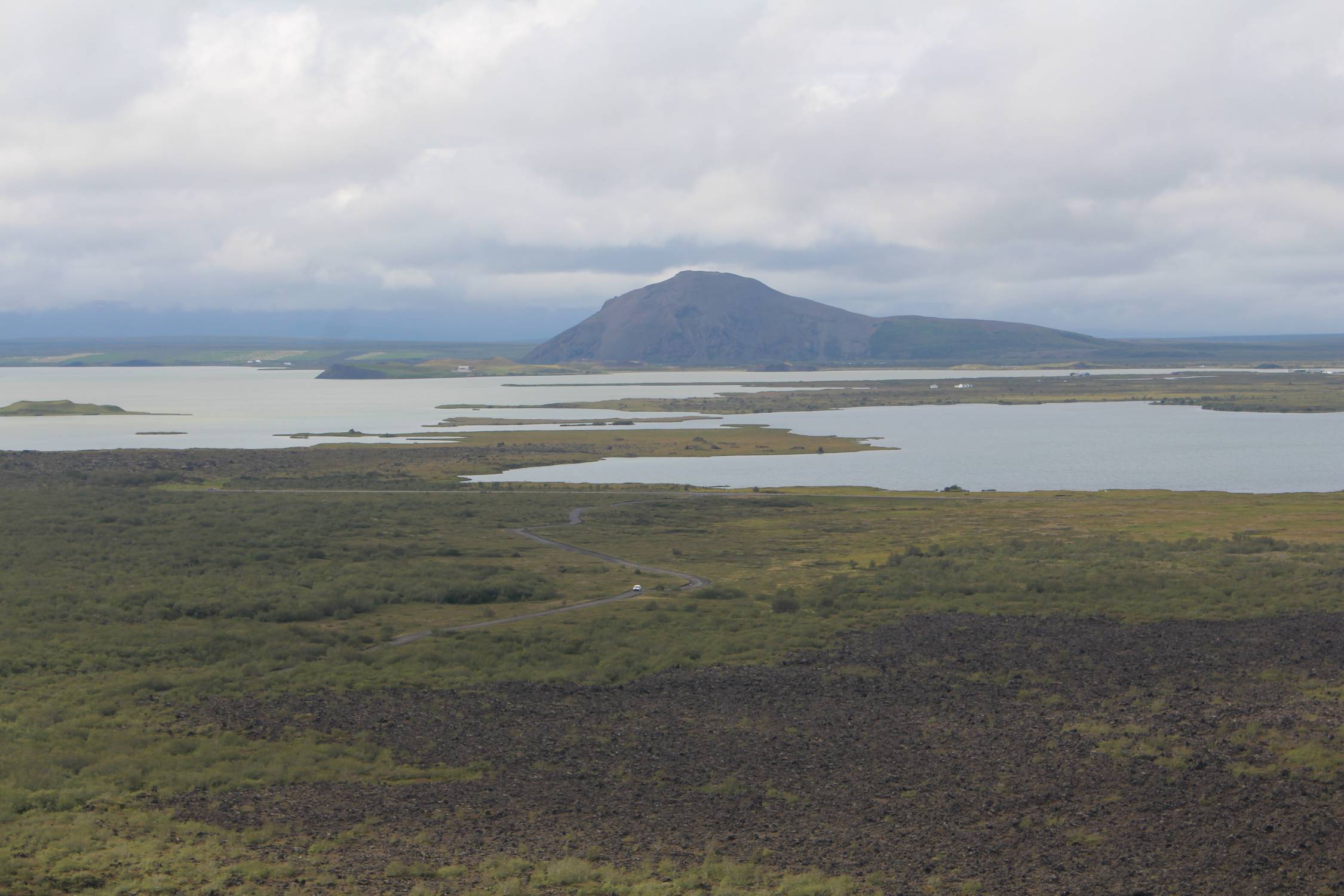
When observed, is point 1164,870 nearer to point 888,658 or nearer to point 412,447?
point 888,658

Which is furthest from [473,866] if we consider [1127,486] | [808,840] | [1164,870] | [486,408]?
[486,408]

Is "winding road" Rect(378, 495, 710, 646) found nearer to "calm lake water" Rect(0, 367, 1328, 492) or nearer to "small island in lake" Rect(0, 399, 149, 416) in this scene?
"calm lake water" Rect(0, 367, 1328, 492)

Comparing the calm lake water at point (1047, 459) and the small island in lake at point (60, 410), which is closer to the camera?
the calm lake water at point (1047, 459)

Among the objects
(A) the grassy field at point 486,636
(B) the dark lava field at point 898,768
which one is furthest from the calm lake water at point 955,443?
(B) the dark lava field at point 898,768

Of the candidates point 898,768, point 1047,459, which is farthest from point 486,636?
point 1047,459

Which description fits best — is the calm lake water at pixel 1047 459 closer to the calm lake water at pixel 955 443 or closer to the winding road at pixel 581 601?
the calm lake water at pixel 955 443

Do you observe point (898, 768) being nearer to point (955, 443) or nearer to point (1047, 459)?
point (1047, 459)

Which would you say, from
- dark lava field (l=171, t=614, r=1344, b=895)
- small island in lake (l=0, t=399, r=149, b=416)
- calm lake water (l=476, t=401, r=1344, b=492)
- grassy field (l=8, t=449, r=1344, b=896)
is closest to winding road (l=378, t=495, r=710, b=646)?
grassy field (l=8, t=449, r=1344, b=896)
